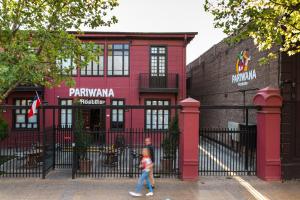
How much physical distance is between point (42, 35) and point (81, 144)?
4.65 meters

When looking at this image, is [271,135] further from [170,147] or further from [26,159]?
[26,159]

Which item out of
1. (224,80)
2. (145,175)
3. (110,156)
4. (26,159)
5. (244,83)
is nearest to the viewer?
(145,175)

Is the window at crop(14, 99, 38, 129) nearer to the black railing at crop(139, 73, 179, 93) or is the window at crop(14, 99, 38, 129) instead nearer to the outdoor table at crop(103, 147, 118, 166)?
the black railing at crop(139, 73, 179, 93)

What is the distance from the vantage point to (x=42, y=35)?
515 inches

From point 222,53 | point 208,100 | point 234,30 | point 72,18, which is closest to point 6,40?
point 72,18

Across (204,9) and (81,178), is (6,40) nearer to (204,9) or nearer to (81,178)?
(81,178)

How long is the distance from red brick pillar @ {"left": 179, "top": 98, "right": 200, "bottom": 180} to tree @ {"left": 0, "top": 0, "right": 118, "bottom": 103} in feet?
15.8

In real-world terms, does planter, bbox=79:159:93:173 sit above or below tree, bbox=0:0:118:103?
below

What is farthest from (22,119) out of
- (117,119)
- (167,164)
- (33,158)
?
(167,164)

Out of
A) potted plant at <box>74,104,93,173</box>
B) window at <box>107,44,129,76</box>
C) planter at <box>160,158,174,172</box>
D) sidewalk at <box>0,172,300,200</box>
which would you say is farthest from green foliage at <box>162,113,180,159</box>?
window at <box>107,44,129,76</box>

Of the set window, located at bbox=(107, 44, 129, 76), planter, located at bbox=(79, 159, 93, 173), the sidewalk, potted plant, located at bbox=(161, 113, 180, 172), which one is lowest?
the sidewalk

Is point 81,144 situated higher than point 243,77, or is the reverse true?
point 243,77

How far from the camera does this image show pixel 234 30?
41.5 ft

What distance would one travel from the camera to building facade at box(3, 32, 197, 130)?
70.2 feet
